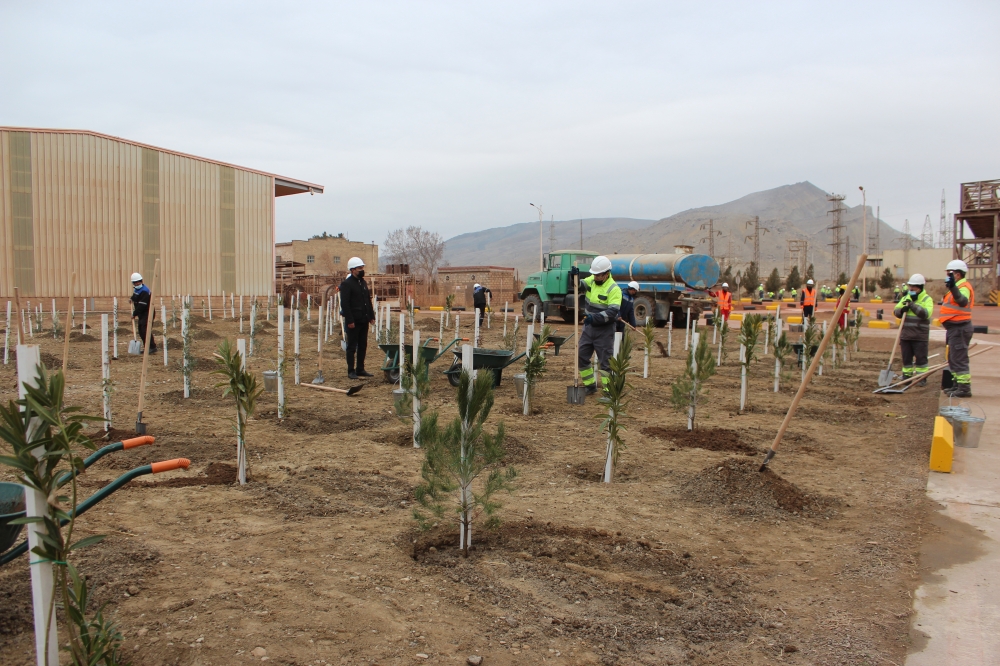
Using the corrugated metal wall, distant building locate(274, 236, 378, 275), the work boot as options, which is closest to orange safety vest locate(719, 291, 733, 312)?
the work boot

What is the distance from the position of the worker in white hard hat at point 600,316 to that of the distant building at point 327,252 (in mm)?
40045

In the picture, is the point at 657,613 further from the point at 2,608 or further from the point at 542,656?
the point at 2,608

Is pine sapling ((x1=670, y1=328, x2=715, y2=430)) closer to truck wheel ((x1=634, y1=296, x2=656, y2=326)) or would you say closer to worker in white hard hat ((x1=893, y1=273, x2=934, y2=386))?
worker in white hard hat ((x1=893, y1=273, x2=934, y2=386))

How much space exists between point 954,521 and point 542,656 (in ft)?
10.8

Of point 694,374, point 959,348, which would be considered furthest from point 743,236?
point 694,374

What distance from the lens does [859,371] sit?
1223cm

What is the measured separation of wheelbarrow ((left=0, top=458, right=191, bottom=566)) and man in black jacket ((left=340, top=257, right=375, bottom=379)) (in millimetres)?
6615

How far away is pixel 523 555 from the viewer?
367cm

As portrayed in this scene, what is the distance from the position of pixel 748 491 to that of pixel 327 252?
155 feet

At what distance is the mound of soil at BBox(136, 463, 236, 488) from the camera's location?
4.79 m

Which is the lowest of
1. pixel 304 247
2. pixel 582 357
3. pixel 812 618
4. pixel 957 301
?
pixel 812 618

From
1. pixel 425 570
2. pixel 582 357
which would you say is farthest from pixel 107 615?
pixel 582 357

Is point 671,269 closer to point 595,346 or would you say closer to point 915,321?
point 915,321

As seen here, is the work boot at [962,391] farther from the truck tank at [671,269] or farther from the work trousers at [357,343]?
the truck tank at [671,269]
